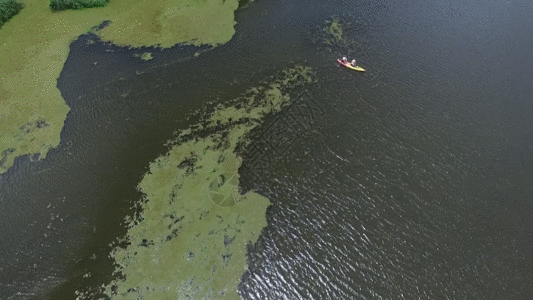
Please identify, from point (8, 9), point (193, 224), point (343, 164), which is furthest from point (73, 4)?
point (343, 164)

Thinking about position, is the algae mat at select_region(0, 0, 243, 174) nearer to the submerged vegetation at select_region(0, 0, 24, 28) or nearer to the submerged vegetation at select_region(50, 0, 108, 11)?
the submerged vegetation at select_region(0, 0, 24, 28)

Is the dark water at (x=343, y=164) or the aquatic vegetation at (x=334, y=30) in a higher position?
the aquatic vegetation at (x=334, y=30)

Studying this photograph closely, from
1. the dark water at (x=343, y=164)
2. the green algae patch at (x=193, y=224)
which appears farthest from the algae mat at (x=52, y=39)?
the green algae patch at (x=193, y=224)

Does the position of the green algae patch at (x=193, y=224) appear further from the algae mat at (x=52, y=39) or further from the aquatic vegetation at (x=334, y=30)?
the aquatic vegetation at (x=334, y=30)

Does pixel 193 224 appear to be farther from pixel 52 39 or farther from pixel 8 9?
pixel 8 9

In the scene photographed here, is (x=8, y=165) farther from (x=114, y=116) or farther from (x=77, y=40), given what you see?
(x=77, y=40)

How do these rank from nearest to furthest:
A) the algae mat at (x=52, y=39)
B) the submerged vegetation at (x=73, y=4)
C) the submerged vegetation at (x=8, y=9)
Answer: the algae mat at (x=52, y=39) < the submerged vegetation at (x=8, y=9) < the submerged vegetation at (x=73, y=4)

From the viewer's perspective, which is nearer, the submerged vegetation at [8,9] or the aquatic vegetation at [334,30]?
the aquatic vegetation at [334,30]

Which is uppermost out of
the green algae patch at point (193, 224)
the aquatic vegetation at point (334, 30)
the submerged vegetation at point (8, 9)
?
the submerged vegetation at point (8, 9)
